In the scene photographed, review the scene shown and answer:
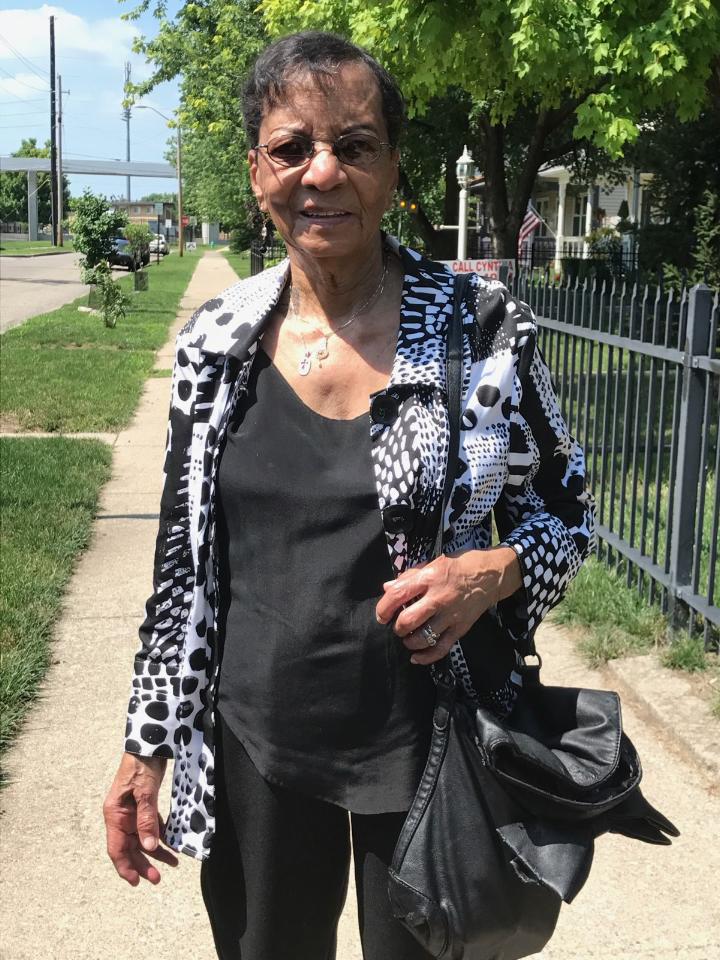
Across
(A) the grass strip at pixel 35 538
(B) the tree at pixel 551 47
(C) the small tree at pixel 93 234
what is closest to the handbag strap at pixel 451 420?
(A) the grass strip at pixel 35 538

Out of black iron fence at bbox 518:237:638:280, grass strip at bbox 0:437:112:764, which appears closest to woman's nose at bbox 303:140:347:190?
grass strip at bbox 0:437:112:764

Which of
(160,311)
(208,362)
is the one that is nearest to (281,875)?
(208,362)

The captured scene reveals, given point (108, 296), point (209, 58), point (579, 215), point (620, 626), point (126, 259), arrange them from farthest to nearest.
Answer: point (579, 215) < point (126, 259) < point (209, 58) < point (108, 296) < point (620, 626)

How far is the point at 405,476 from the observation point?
67.9 inches

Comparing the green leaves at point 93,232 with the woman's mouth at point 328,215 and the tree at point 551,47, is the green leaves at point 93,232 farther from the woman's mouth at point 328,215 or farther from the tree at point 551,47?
the woman's mouth at point 328,215

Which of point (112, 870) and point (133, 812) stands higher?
point (133, 812)

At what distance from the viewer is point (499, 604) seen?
187 centimetres

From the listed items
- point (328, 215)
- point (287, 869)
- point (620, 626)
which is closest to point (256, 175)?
point (328, 215)

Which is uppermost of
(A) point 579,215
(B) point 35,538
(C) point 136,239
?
(A) point 579,215

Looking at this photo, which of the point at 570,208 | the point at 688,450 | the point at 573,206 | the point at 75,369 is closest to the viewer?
the point at 688,450

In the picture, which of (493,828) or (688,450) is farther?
(688,450)

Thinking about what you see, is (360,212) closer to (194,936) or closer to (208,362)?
(208,362)

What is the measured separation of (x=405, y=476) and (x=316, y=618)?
0.91ft

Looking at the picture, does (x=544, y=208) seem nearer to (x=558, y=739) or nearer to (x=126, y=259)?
(x=126, y=259)
